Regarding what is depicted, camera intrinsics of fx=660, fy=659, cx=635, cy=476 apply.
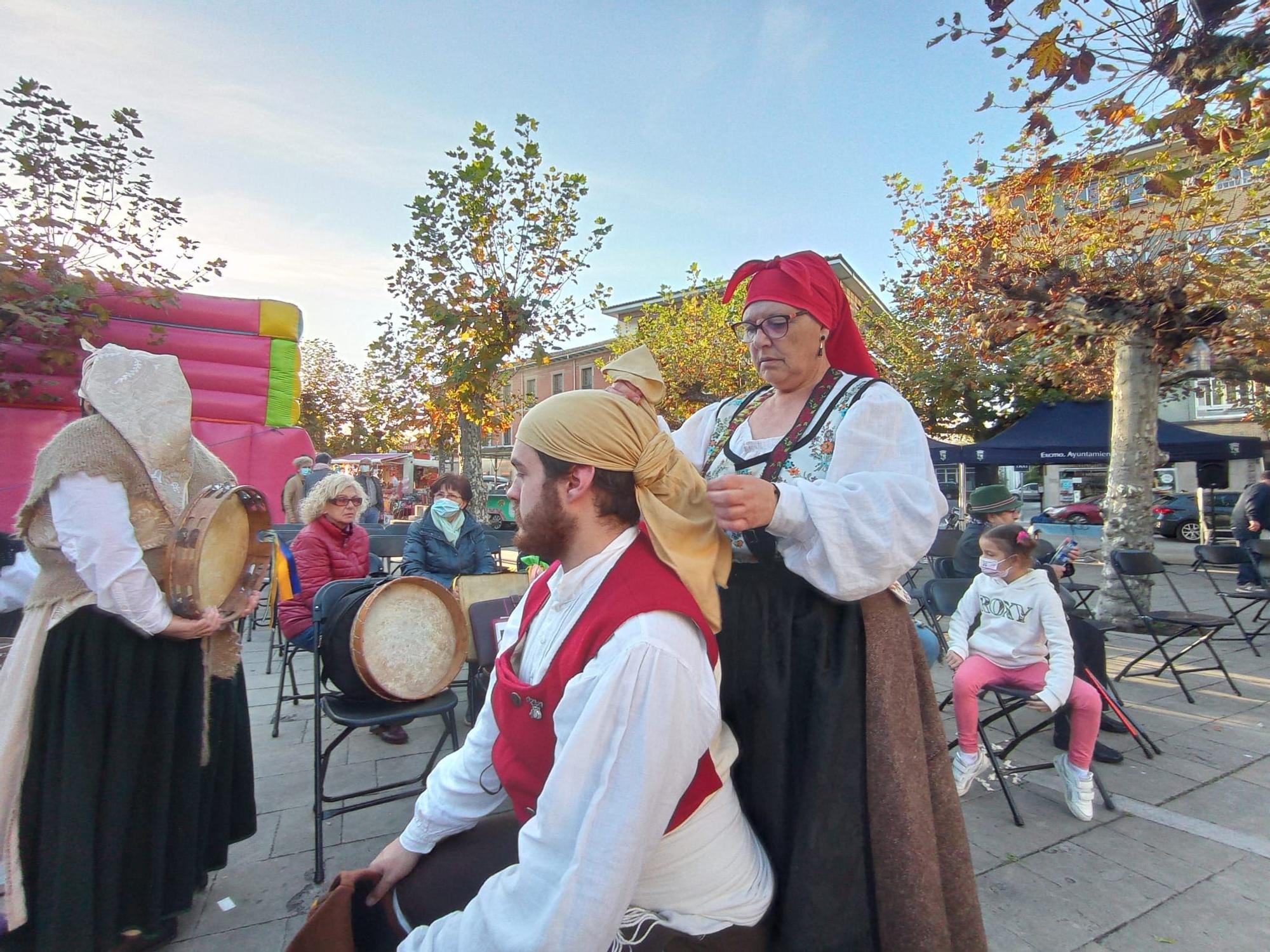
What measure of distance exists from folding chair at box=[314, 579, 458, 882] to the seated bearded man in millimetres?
1507

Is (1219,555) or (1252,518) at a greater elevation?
(1252,518)

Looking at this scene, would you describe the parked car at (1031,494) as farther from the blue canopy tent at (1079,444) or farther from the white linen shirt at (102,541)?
the white linen shirt at (102,541)

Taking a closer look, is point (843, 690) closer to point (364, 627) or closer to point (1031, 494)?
point (364, 627)

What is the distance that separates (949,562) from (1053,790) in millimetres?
2805

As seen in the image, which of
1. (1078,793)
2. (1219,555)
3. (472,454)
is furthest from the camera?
(472,454)

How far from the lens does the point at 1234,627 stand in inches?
286

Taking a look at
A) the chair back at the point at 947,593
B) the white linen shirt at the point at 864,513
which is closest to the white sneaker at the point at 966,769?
the chair back at the point at 947,593

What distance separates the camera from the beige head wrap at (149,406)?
82.3 inches

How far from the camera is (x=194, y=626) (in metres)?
2.22

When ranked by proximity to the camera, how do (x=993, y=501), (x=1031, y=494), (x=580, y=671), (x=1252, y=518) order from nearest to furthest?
(x=580, y=671)
(x=993, y=501)
(x=1252, y=518)
(x=1031, y=494)

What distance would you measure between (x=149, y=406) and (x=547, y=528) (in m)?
1.64

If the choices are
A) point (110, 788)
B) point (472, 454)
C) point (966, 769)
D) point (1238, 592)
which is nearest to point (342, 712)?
point (110, 788)

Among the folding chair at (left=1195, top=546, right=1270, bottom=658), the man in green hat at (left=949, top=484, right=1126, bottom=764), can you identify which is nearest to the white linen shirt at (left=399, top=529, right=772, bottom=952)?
the man in green hat at (left=949, top=484, right=1126, bottom=764)

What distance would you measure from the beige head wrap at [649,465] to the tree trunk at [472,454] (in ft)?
26.2
